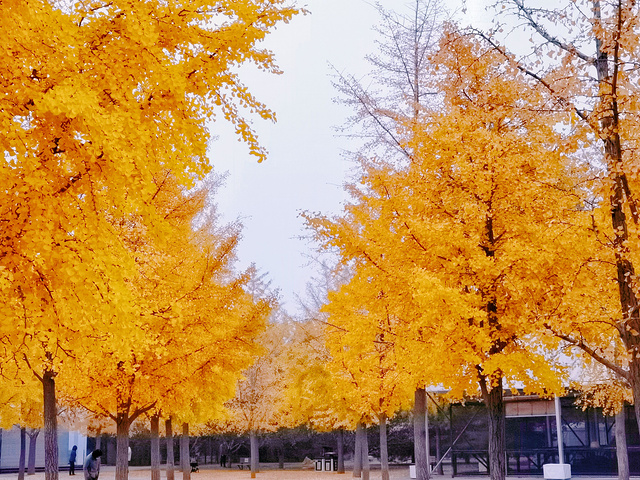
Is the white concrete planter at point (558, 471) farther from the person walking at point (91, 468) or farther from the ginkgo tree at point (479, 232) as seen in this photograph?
the person walking at point (91, 468)

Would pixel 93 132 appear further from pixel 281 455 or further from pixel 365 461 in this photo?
pixel 281 455

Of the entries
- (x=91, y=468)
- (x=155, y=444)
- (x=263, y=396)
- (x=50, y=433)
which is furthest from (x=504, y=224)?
(x=263, y=396)

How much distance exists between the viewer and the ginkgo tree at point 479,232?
1036 centimetres

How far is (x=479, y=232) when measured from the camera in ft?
37.5

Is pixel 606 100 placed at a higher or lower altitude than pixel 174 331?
higher

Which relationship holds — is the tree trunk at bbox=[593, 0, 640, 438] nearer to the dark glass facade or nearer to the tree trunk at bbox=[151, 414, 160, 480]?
the tree trunk at bbox=[151, 414, 160, 480]

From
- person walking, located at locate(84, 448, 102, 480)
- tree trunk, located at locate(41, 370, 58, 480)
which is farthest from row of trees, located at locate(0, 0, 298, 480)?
person walking, located at locate(84, 448, 102, 480)

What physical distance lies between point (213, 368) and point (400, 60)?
8333 mm

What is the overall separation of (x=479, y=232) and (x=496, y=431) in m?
3.25

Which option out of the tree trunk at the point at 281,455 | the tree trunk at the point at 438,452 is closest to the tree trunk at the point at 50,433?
the tree trunk at the point at 438,452

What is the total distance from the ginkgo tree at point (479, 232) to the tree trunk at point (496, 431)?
0.05ft

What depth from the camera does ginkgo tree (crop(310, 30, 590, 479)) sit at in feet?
34.0

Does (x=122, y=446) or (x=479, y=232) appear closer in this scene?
(x=479, y=232)

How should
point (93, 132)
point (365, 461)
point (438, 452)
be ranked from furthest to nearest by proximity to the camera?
1. point (438, 452)
2. point (365, 461)
3. point (93, 132)
